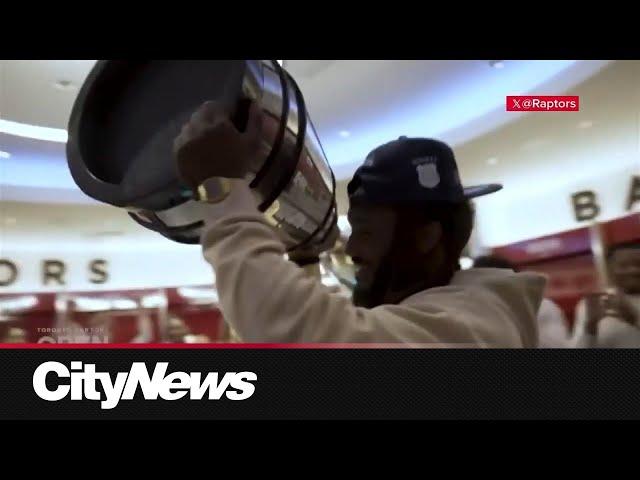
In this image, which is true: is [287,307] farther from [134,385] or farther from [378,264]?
[134,385]

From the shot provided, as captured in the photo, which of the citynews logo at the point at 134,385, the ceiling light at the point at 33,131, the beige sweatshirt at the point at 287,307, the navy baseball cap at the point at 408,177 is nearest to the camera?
the beige sweatshirt at the point at 287,307

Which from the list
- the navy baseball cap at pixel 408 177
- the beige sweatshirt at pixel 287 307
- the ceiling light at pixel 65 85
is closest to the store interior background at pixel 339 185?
the ceiling light at pixel 65 85

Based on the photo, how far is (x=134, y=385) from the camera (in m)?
0.99

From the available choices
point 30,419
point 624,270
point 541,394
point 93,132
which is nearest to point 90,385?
point 30,419

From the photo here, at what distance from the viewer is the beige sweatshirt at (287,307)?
561 millimetres

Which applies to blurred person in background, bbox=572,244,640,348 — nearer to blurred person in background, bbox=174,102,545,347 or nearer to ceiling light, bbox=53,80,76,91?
blurred person in background, bbox=174,102,545,347

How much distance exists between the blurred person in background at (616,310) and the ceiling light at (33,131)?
32.3 inches

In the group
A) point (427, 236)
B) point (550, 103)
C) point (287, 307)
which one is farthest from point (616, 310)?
point (287, 307)

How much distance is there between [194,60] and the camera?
70cm

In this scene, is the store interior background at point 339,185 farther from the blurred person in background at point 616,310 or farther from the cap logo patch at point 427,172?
the cap logo patch at point 427,172

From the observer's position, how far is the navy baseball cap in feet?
2.30
